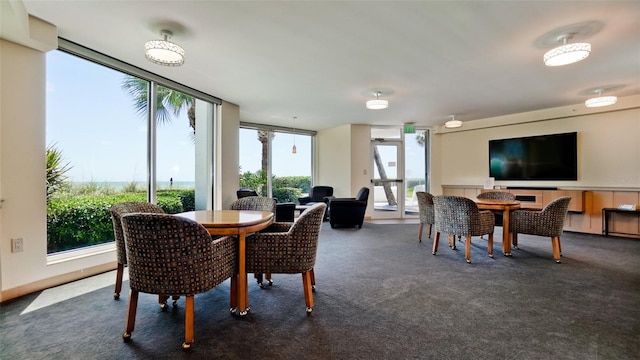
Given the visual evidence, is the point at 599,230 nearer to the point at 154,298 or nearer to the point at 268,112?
the point at 268,112

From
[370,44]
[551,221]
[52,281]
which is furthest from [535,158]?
[52,281]

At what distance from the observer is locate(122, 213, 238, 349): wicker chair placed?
1657mm

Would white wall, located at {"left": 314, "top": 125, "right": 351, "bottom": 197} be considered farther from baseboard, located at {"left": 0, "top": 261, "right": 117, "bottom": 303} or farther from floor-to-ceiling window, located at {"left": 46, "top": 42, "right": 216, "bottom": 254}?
baseboard, located at {"left": 0, "top": 261, "right": 117, "bottom": 303}

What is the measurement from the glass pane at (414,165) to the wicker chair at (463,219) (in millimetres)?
3758

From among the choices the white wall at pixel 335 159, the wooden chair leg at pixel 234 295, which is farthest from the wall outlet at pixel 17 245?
the white wall at pixel 335 159

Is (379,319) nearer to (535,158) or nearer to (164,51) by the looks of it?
(164,51)

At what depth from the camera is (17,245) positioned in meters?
2.55

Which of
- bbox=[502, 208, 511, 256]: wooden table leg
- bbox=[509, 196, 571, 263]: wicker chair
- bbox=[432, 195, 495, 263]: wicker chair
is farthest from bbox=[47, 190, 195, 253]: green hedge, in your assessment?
bbox=[509, 196, 571, 263]: wicker chair

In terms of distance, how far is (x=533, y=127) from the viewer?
20.0ft

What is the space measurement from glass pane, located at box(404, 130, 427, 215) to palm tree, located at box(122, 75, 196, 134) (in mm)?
5229

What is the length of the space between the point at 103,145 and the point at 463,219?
446 cm

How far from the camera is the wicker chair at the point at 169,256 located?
1657 millimetres

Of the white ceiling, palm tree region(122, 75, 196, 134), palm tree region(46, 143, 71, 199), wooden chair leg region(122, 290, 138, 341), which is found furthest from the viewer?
palm tree region(122, 75, 196, 134)

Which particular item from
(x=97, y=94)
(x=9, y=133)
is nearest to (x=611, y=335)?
(x=9, y=133)
